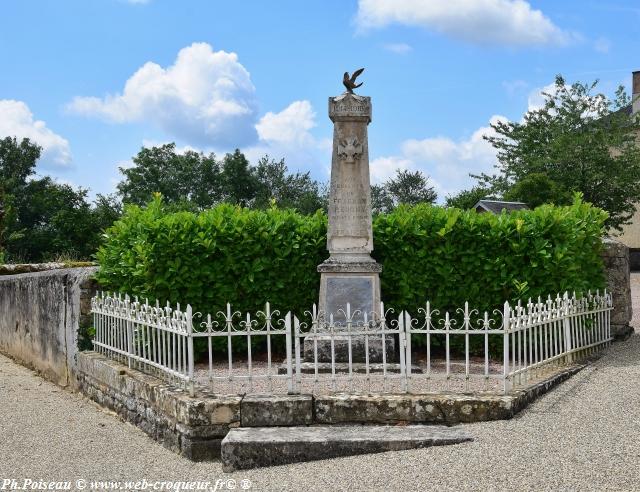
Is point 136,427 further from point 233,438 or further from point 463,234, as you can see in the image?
point 463,234

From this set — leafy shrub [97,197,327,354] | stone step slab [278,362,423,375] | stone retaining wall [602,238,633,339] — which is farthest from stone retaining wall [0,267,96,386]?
stone retaining wall [602,238,633,339]

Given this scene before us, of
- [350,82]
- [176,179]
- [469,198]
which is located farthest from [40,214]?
[350,82]

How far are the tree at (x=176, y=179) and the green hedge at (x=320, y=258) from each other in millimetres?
39917

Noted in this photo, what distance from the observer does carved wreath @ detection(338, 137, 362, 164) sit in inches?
345

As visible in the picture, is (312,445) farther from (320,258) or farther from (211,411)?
(320,258)

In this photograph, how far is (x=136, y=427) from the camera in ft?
Result: 23.5

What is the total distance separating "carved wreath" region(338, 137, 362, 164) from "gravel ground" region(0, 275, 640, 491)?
11.7 ft

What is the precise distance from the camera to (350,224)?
8.84m

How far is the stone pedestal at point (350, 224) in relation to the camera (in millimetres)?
8750

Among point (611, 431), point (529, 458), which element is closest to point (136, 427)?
point (529, 458)

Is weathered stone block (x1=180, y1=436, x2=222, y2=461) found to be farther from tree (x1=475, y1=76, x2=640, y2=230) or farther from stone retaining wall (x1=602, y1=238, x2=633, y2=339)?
tree (x1=475, y1=76, x2=640, y2=230)

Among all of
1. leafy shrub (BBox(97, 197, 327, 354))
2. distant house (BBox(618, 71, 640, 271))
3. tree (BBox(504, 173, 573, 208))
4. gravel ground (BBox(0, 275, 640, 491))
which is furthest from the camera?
distant house (BBox(618, 71, 640, 271))

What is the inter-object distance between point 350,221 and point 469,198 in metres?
35.2

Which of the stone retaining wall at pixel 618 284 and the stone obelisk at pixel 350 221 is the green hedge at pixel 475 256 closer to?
the stone obelisk at pixel 350 221
